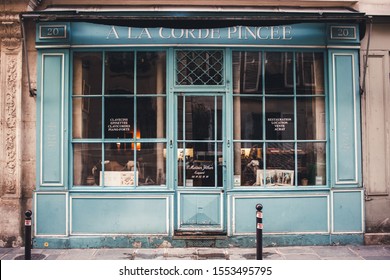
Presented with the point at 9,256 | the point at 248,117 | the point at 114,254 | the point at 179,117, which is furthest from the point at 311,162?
the point at 9,256

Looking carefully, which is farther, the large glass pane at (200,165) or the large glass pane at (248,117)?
the large glass pane at (248,117)

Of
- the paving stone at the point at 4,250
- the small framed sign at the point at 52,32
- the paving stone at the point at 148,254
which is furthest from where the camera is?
the small framed sign at the point at 52,32

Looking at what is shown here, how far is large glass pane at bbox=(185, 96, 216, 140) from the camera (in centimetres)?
819

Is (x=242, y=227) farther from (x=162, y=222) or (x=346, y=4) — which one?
(x=346, y=4)

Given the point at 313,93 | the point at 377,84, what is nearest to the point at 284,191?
the point at 313,93

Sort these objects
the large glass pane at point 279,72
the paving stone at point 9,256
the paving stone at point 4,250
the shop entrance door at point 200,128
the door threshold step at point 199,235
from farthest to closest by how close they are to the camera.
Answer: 1. the large glass pane at point 279,72
2. the shop entrance door at point 200,128
3. the door threshold step at point 199,235
4. the paving stone at point 4,250
5. the paving stone at point 9,256

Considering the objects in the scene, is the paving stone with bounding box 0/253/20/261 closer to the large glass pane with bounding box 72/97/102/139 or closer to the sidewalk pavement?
the sidewalk pavement

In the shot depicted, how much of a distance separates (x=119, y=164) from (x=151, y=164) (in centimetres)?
68

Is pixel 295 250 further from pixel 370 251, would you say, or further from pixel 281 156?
pixel 281 156

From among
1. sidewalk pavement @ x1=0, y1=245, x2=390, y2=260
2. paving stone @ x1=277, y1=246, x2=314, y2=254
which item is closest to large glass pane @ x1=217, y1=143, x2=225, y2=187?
sidewalk pavement @ x1=0, y1=245, x2=390, y2=260

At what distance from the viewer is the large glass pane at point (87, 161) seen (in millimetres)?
8211

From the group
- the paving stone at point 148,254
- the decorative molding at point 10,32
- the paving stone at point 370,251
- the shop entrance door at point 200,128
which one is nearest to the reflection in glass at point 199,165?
the shop entrance door at point 200,128

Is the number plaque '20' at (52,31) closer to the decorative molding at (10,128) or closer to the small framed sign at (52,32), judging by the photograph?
the small framed sign at (52,32)

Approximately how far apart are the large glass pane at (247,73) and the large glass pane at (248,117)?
0.21m
